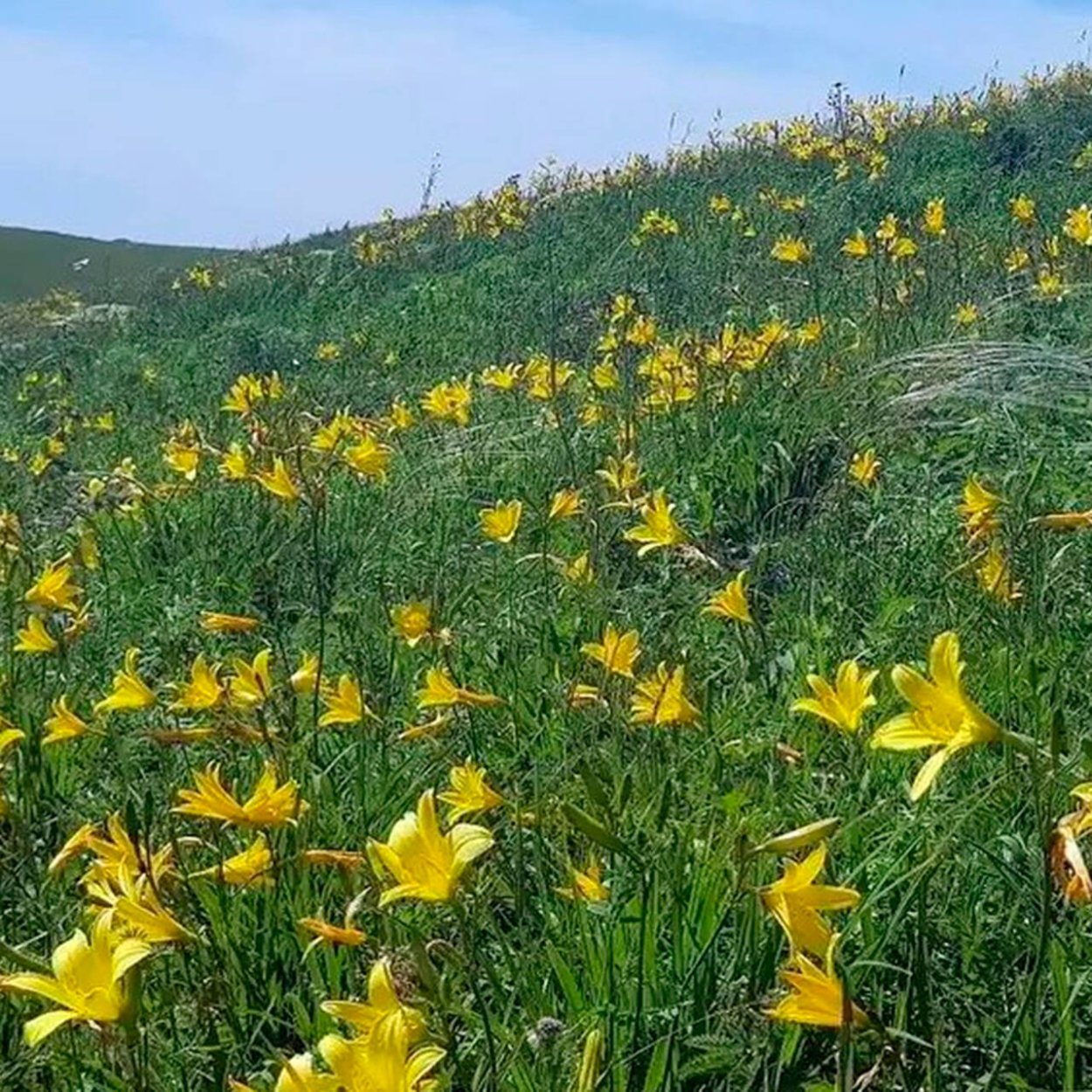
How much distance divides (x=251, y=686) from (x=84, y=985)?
87 cm

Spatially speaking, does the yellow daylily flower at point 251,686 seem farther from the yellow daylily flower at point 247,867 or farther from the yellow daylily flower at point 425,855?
the yellow daylily flower at point 425,855

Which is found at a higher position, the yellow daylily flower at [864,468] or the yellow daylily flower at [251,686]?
the yellow daylily flower at [864,468]

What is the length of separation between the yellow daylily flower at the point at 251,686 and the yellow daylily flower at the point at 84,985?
2.57 feet

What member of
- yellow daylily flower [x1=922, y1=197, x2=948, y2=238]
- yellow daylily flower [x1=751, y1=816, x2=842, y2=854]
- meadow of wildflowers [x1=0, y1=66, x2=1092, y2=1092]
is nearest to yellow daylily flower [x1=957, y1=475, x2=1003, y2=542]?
meadow of wildflowers [x1=0, y1=66, x2=1092, y2=1092]

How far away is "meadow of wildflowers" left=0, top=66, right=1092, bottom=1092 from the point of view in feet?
5.28

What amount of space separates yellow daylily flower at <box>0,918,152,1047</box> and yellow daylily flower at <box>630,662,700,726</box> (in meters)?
1.05

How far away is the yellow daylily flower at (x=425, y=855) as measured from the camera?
4.97 ft

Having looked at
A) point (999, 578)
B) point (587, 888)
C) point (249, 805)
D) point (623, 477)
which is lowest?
point (587, 888)

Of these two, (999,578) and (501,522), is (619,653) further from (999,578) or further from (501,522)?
(501,522)

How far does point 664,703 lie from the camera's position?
7.68 feet

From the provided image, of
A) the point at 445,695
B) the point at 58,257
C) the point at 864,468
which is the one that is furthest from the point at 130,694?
the point at 58,257

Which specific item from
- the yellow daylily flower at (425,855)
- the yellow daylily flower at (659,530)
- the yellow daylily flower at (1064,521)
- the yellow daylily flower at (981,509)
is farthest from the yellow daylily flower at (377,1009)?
the yellow daylily flower at (659,530)

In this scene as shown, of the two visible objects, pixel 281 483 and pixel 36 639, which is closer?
pixel 36 639

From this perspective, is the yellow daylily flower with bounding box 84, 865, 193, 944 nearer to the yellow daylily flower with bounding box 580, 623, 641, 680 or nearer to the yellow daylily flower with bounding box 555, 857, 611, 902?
the yellow daylily flower with bounding box 555, 857, 611, 902
